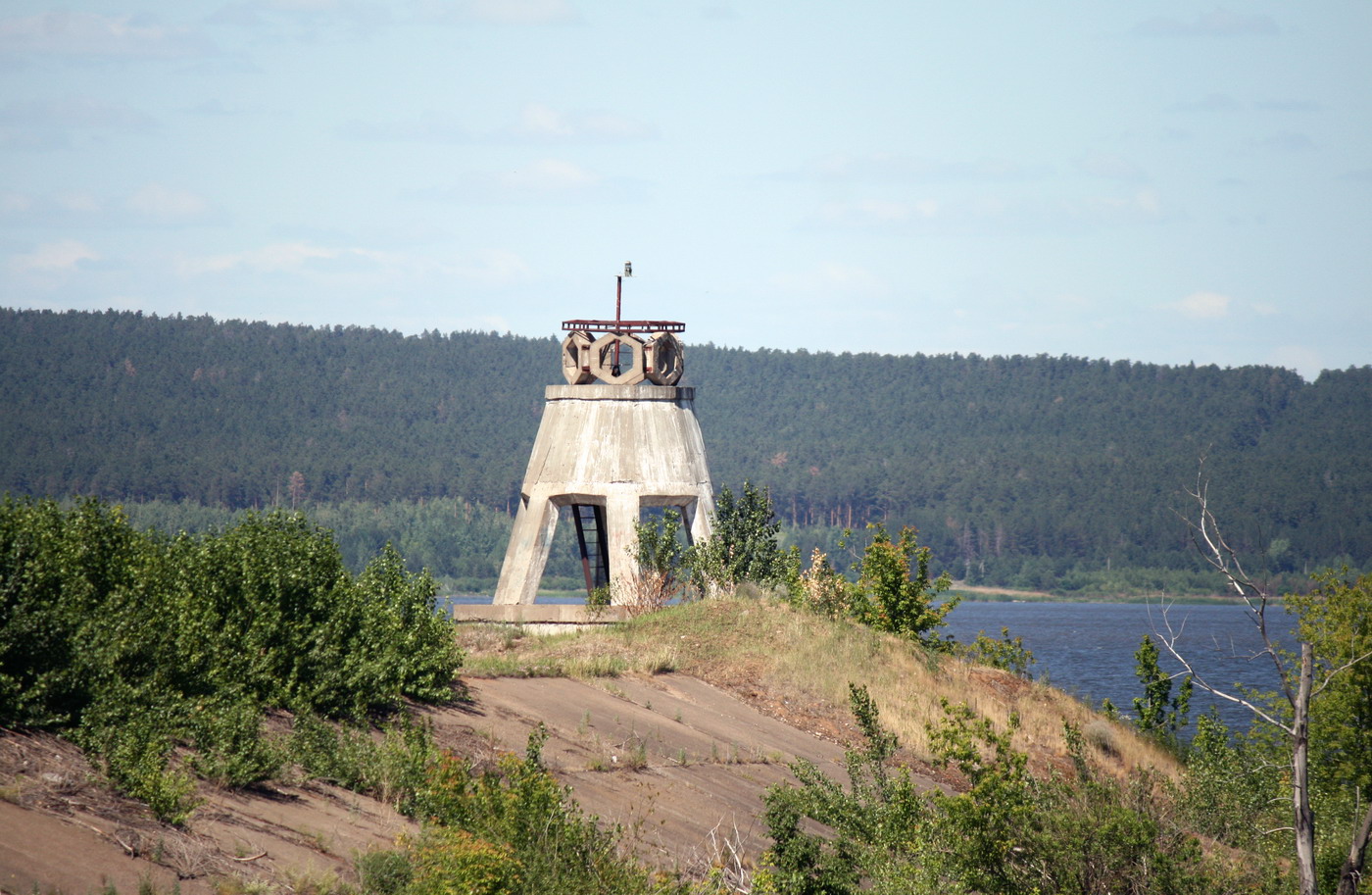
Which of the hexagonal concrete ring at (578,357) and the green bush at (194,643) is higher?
the hexagonal concrete ring at (578,357)

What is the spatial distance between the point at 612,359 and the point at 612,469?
2168 millimetres

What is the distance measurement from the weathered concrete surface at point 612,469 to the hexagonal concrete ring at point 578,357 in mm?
350

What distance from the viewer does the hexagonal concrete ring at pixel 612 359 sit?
90.9 feet

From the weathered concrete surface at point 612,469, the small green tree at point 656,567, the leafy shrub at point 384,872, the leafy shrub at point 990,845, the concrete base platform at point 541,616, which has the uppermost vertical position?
the weathered concrete surface at point 612,469

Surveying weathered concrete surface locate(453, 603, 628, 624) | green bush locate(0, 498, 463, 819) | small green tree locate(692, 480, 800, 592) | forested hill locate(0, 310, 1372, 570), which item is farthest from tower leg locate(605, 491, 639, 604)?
forested hill locate(0, 310, 1372, 570)

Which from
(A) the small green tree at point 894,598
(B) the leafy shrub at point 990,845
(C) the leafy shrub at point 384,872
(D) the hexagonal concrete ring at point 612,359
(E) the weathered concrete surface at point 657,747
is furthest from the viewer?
(A) the small green tree at point 894,598

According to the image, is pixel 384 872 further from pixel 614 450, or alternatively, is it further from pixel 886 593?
pixel 886 593

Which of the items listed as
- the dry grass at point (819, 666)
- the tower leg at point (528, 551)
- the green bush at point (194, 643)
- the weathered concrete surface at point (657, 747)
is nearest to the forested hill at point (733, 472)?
the tower leg at point (528, 551)

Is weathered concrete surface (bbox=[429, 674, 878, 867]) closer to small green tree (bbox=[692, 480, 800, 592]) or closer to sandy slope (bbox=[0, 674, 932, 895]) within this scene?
sandy slope (bbox=[0, 674, 932, 895])

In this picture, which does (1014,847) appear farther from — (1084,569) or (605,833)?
(1084,569)

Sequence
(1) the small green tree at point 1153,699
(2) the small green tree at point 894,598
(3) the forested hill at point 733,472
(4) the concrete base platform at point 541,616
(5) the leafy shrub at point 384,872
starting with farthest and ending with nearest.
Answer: (3) the forested hill at point 733,472 < (1) the small green tree at point 1153,699 < (2) the small green tree at point 894,598 < (4) the concrete base platform at point 541,616 < (5) the leafy shrub at point 384,872

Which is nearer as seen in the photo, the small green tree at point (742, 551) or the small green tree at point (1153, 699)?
the small green tree at point (742, 551)

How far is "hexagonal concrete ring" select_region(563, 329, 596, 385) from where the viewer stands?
28109mm

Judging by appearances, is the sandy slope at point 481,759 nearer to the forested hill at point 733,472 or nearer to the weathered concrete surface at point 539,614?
the weathered concrete surface at point 539,614
